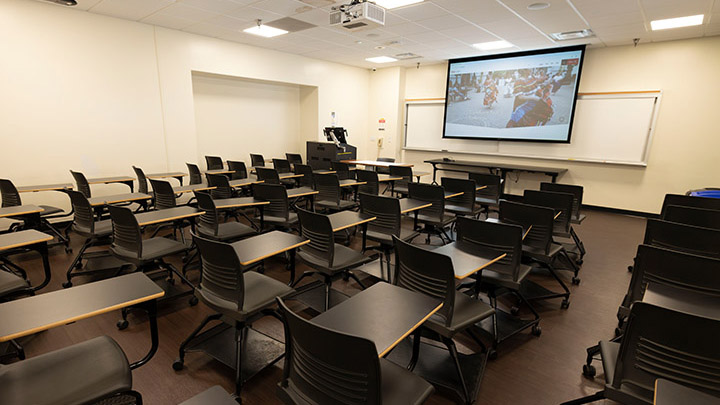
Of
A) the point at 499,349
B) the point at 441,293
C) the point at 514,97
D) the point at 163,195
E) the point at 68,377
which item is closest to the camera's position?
the point at 68,377

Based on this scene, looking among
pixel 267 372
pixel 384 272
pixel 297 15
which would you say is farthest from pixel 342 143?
pixel 267 372

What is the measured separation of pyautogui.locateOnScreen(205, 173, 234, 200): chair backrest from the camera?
14.9 ft

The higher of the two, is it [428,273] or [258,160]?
[258,160]

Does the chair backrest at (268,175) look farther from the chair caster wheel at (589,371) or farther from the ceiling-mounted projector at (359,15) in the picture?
the chair caster wheel at (589,371)

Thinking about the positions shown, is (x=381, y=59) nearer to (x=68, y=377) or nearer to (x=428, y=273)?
(x=428, y=273)

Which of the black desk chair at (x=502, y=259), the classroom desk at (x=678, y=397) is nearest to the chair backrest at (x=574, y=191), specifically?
the black desk chair at (x=502, y=259)

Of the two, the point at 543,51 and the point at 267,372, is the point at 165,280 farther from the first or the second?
the point at 543,51

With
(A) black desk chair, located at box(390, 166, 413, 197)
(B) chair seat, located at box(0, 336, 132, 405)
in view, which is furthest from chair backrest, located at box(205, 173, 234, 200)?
(B) chair seat, located at box(0, 336, 132, 405)

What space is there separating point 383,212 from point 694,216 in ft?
9.85

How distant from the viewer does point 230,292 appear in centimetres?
207

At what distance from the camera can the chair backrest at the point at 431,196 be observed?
4.09 metres

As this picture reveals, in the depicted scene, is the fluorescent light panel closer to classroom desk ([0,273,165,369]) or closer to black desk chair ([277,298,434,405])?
classroom desk ([0,273,165,369])

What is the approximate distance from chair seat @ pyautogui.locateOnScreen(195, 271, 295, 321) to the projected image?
726 centimetres

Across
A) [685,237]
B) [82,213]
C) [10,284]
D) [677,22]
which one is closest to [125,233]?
[10,284]
